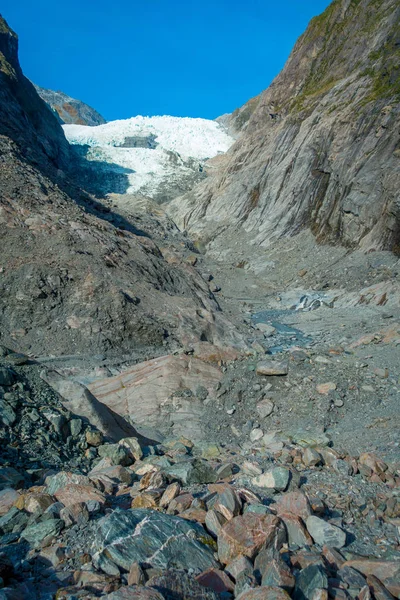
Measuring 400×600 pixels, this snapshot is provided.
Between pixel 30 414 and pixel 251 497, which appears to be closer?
pixel 251 497

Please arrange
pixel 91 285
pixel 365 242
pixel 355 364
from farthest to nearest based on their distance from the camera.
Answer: pixel 365 242
pixel 91 285
pixel 355 364

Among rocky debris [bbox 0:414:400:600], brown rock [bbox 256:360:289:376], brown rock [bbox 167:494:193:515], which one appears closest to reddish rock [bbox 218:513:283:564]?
rocky debris [bbox 0:414:400:600]

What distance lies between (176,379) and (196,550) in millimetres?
5594

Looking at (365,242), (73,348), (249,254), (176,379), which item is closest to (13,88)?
(249,254)

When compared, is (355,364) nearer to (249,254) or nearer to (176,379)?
(176,379)

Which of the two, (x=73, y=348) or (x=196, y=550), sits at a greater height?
(x=73, y=348)

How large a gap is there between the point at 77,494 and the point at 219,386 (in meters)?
4.95

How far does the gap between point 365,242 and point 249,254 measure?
28.2 ft

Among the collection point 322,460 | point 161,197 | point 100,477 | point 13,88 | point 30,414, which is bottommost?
point 322,460

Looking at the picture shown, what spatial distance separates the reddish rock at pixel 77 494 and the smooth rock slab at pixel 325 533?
1.94 m

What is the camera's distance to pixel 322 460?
228 inches

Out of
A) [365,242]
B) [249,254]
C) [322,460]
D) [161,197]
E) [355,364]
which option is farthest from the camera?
[161,197]

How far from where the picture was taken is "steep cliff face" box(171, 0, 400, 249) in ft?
82.9

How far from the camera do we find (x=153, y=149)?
6975 centimetres
